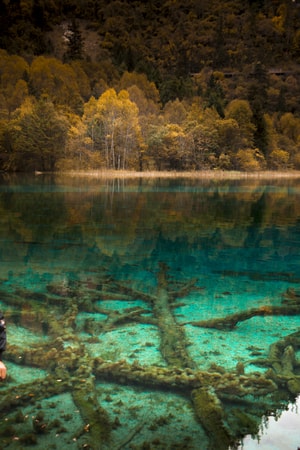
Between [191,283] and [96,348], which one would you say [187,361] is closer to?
[96,348]

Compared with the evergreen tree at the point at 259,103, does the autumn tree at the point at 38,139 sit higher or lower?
lower

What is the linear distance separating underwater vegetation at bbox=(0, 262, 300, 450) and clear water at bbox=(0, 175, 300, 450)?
0.03 meters

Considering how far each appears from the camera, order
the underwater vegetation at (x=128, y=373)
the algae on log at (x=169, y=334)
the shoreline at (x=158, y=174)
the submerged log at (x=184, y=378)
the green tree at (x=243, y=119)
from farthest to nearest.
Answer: the green tree at (x=243, y=119), the shoreline at (x=158, y=174), the algae on log at (x=169, y=334), the submerged log at (x=184, y=378), the underwater vegetation at (x=128, y=373)

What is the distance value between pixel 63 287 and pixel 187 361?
5.21 m

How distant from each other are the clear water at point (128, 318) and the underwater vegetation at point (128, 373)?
0.03m

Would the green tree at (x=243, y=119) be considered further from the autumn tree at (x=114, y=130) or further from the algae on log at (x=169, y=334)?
the algae on log at (x=169, y=334)

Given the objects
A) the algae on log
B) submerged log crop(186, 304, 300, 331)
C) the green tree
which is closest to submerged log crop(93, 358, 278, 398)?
the algae on log

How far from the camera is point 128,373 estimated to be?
731 centimetres

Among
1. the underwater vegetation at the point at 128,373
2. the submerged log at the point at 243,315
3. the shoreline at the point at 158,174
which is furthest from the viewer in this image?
the shoreline at the point at 158,174

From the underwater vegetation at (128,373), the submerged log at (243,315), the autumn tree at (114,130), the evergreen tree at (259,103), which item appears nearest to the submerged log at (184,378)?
the underwater vegetation at (128,373)

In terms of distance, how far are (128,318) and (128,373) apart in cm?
265

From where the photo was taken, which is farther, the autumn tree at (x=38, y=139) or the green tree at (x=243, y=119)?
the green tree at (x=243, y=119)

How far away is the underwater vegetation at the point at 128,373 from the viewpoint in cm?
579

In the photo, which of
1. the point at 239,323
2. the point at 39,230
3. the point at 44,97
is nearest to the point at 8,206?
the point at 39,230
